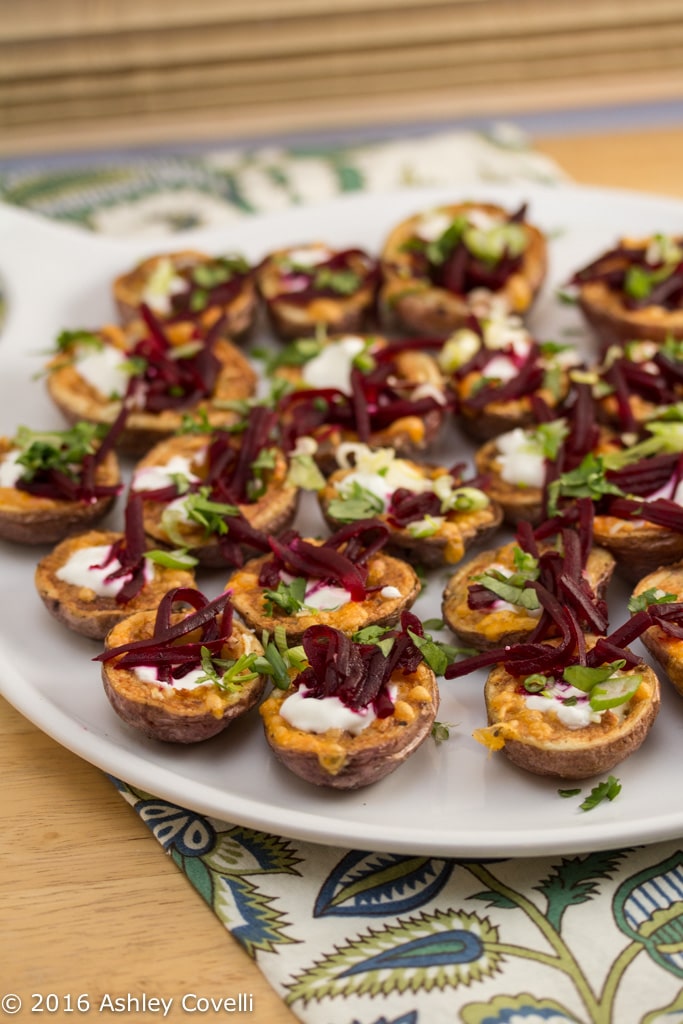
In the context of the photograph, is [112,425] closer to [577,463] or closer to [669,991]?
[577,463]

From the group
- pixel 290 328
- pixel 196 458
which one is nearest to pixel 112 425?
pixel 196 458

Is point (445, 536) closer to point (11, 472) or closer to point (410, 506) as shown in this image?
point (410, 506)

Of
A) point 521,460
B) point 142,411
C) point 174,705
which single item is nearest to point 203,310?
point 142,411

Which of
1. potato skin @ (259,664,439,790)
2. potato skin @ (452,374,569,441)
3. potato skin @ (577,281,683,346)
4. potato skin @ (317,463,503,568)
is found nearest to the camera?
potato skin @ (259,664,439,790)

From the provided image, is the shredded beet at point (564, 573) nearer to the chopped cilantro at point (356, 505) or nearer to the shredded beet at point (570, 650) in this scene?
the shredded beet at point (570, 650)

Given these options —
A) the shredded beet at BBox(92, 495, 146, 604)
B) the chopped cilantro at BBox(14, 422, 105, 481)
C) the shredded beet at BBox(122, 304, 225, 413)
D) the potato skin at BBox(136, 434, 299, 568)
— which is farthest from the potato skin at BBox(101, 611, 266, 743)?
the shredded beet at BBox(122, 304, 225, 413)

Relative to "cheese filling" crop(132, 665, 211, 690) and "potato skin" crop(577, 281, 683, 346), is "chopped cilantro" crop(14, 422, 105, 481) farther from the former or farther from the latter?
"potato skin" crop(577, 281, 683, 346)

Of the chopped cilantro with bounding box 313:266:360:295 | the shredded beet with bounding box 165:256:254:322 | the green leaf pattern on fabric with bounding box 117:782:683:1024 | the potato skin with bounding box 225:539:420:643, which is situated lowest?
the green leaf pattern on fabric with bounding box 117:782:683:1024
